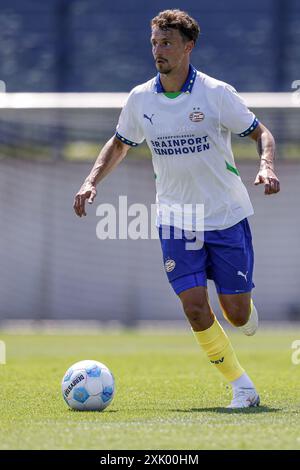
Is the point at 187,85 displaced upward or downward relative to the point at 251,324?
upward

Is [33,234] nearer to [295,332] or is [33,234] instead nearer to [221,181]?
[295,332]

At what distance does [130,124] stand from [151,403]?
2.00 m

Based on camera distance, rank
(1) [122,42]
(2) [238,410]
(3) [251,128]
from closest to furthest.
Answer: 1. (2) [238,410]
2. (3) [251,128]
3. (1) [122,42]

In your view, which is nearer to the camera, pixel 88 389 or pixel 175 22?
pixel 88 389

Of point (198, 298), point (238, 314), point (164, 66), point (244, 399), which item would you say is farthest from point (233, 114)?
point (244, 399)

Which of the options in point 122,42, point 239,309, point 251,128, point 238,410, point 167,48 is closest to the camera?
point 238,410

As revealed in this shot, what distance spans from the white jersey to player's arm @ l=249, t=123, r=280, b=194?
0.24 ft

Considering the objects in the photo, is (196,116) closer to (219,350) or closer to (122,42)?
(219,350)

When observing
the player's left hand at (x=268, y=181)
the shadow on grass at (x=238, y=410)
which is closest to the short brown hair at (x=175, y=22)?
the player's left hand at (x=268, y=181)

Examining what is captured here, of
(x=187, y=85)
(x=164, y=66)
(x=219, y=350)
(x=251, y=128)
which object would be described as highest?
(x=164, y=66)

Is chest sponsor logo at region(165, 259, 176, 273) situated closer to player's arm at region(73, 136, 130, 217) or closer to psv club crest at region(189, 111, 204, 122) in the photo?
player's arm at region(73, 136, 130, 217)

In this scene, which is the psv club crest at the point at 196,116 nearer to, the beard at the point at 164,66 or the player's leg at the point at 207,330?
the beard at the point at 164,66

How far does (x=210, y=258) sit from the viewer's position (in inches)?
290
